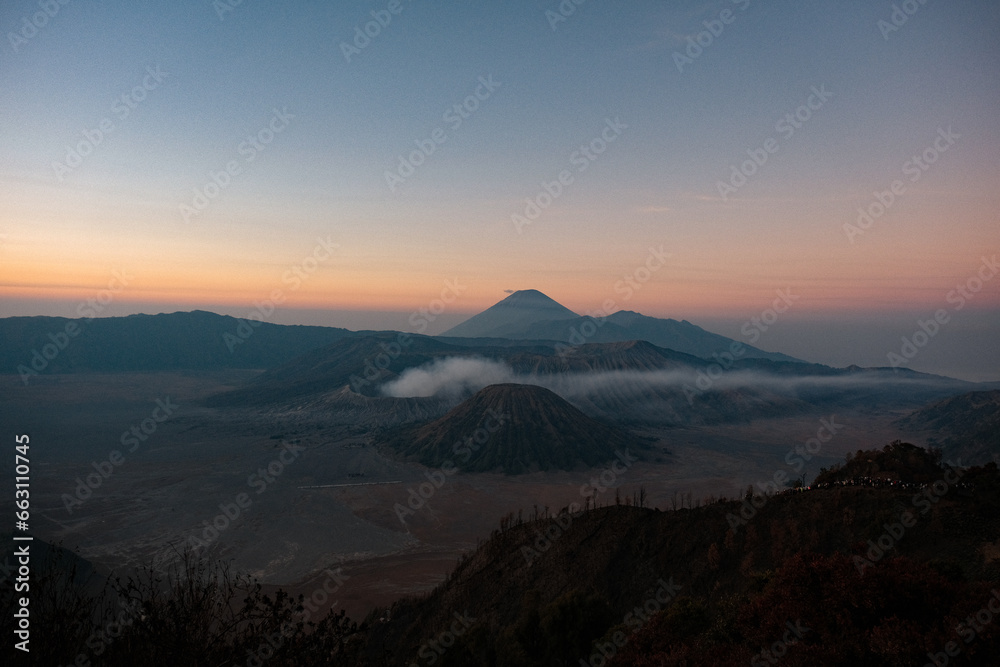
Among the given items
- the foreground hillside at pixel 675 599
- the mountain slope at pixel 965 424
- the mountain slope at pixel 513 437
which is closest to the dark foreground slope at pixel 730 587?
the foreground hillside at pixel 675 599

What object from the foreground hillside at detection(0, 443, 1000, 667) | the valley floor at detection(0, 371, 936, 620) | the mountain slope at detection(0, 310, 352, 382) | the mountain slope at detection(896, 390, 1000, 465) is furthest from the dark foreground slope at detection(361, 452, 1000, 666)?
the mountain slope at detection(0, 310, 352, 382)

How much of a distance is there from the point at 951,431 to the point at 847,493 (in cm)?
9961

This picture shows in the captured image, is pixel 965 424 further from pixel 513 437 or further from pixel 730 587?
pixel 730 587

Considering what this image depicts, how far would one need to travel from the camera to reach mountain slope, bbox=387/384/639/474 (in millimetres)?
71688

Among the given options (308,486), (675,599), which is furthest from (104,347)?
(675,599)

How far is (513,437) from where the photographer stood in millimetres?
75625

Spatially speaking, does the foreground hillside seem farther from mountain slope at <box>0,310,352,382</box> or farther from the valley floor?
mountain slope at <box>0,310,352,382</box>

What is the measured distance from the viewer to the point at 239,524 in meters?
45.5

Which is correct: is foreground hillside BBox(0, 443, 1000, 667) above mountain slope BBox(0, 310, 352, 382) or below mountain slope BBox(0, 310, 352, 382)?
below

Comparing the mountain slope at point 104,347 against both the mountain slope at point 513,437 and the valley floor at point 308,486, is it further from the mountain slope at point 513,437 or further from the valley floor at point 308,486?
the mountain slope at point 513,437

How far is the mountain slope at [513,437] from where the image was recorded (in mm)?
71688

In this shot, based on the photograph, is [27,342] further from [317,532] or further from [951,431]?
[951,431]

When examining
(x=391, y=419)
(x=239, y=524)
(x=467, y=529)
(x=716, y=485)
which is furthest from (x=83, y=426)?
(x=716, y=485)

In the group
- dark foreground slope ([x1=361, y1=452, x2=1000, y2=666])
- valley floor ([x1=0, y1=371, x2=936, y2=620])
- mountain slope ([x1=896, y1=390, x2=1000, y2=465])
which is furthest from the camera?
mountain slope ([x1=896, y1=390, x2=1000, y2=465])
